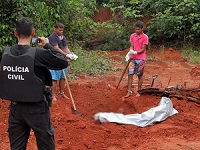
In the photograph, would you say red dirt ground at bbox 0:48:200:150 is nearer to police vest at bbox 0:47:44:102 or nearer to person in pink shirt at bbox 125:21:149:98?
person in pink shirt at bbox 125:21:149:98

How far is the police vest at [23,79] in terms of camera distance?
300 cm

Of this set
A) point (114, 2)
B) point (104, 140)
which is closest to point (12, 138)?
point (104, 140)

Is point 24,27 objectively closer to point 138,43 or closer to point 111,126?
point 111,126

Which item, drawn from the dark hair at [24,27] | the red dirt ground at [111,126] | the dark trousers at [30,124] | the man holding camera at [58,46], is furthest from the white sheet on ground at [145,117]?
the dark hair at [24,27]

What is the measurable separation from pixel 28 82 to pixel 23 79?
0.05 m

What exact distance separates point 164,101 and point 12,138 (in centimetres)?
304

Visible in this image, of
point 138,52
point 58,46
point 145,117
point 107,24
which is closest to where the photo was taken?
point 145,117

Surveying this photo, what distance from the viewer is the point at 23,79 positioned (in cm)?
302

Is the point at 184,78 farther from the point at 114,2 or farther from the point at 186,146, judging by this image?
the point at 114,2

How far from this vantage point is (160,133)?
191 inches

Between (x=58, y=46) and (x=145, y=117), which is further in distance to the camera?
(x=58, y=46)

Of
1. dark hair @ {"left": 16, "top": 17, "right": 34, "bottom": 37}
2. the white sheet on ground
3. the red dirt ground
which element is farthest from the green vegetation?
dark hair @ {"left": 16, "top": 17, "right": 34, "bottom": 37}

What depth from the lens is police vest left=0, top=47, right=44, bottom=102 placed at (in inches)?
118

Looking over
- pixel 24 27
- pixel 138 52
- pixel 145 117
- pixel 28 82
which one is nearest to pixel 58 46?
pixel 138 52
